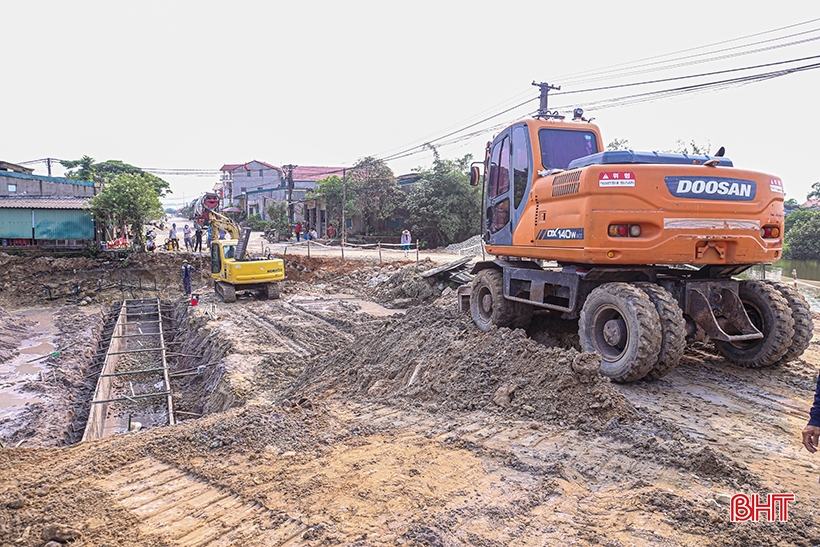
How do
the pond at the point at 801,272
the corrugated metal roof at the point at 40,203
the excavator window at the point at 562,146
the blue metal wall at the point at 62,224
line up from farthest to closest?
the blue metal wall at the point at 62,224, the corrugated metal roof at the point at 40,203, the pond at the point at 801,272, the excavator window at the point at 562,146

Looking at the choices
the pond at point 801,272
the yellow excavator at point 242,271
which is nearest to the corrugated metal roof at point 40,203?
the yellow excavator at point 242,271

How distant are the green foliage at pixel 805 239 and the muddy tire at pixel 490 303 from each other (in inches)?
1010

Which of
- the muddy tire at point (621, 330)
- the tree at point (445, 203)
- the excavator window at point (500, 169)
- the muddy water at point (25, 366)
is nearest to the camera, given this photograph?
the muddy tire at point (621, 330)

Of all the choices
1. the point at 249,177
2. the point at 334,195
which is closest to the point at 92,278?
the point at 334,195

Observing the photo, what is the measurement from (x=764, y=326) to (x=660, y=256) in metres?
1.75

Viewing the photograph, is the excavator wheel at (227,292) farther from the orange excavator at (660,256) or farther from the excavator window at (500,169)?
the orange excavator at (660,256)

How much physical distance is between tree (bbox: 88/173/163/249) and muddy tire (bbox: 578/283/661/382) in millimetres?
25128

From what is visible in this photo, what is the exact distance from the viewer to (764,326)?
6152mm

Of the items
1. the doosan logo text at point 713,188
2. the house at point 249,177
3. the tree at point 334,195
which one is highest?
the house at point 249,177

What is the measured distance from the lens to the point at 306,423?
5227mm

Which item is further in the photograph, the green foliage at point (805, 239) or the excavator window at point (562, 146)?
the green foliage at point (805, 239)

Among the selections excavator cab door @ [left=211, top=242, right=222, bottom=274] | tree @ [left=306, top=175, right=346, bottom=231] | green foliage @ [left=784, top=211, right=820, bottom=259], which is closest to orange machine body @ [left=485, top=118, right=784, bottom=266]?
excavator cab door @ [left=211, top=242, right=222, bottom=274]

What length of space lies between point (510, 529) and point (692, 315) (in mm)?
3922

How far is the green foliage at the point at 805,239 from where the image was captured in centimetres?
2716
